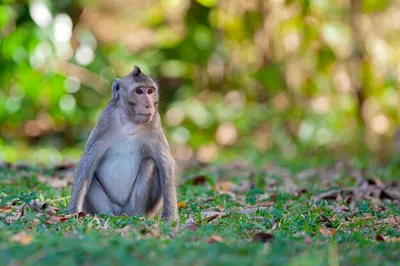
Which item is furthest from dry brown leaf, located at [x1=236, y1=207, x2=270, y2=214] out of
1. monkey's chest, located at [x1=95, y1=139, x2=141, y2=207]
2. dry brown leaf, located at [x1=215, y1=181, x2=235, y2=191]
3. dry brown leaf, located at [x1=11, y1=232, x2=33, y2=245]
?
dry brown leaf, located at [x1=11, y1=232, x2=33, y2=245]

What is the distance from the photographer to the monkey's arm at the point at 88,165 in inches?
219

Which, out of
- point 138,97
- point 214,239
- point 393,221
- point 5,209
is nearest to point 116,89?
point 138,97

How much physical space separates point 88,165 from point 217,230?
1308 millimetres

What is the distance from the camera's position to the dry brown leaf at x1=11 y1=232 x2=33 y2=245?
400 centimetres

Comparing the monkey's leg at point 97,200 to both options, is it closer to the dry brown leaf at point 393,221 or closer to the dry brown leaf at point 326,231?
the dry brown leaf at point 326,231

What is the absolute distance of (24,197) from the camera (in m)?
5.80

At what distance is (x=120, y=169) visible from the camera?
5859 millimetres

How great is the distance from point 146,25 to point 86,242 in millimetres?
9310

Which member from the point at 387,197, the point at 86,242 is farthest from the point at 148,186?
the point at 387,197

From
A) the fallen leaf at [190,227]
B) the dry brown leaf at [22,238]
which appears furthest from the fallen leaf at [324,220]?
the dry brown leaf at [22,238]

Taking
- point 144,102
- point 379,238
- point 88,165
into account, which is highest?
point 144,102

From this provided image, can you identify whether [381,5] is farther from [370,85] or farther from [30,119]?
[30,119]

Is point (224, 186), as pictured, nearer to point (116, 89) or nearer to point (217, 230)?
point (116, 89)

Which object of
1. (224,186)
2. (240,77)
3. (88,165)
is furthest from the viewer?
(240,77)
